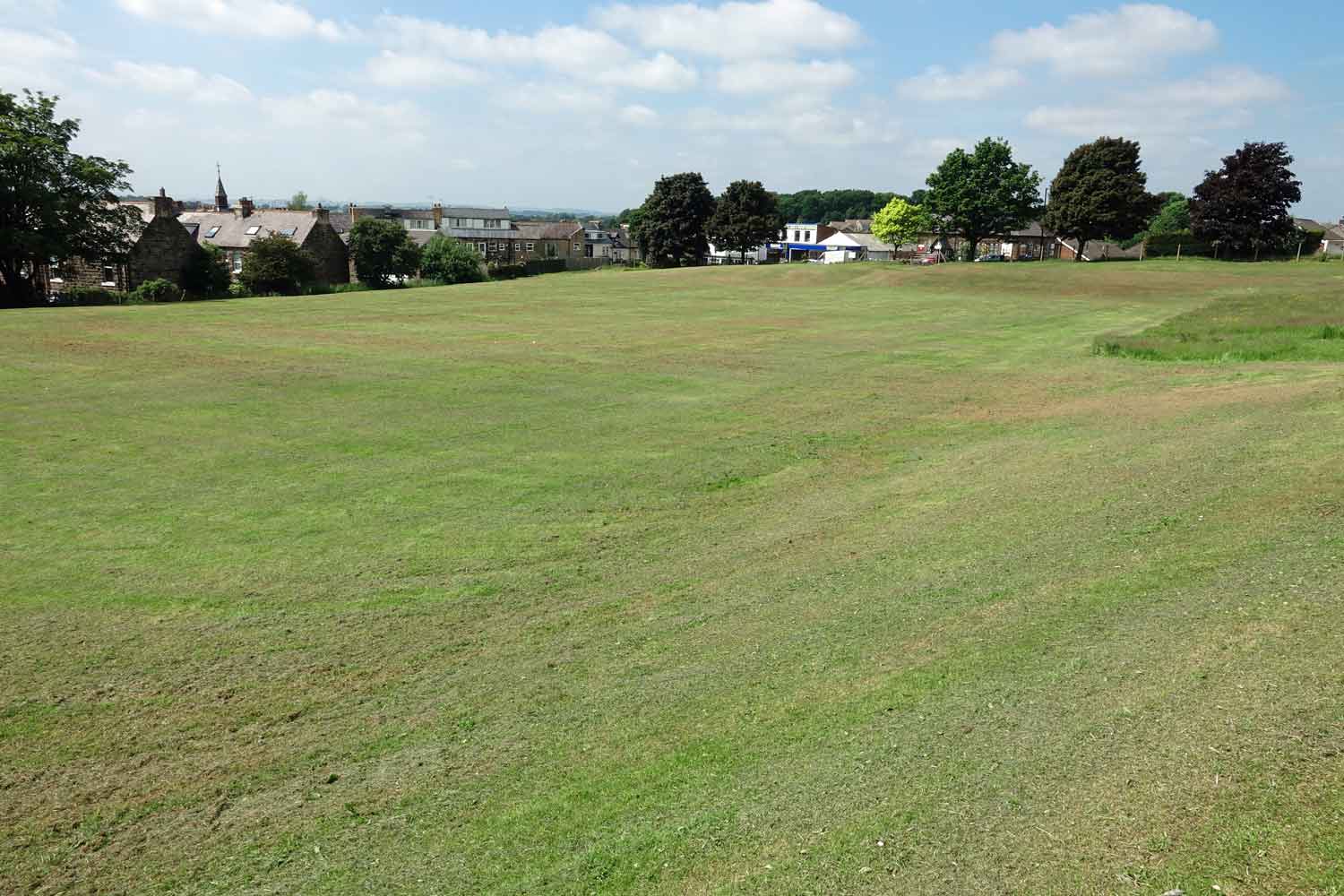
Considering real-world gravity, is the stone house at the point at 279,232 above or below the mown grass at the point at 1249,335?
above

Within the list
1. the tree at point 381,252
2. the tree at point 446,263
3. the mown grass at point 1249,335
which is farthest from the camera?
the tree at point 446,263

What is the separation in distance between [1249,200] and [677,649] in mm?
101649

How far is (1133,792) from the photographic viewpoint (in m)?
6.77

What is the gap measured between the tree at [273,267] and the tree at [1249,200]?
8572 centimetres

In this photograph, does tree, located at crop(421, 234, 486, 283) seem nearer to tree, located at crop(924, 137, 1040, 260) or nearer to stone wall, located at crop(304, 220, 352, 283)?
stone wall, located at crop(304, 220, 352, 283)

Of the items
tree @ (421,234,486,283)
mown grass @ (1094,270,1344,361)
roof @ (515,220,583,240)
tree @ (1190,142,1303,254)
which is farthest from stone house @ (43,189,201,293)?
tree @ (1190,142,1303,254)

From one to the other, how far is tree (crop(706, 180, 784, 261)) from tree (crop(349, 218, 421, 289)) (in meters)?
44.1

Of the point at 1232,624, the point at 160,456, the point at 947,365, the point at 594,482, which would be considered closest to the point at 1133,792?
the point at 1232,624

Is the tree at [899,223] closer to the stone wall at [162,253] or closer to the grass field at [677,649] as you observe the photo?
the stone wall at [162,253]

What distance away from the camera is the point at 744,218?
412ft

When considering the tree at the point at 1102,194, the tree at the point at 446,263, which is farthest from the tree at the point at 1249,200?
the tree at the point at 446,263

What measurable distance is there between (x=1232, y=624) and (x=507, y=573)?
29.5ft

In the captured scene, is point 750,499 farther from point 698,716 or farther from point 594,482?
point 698,716

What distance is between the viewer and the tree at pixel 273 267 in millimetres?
78312
